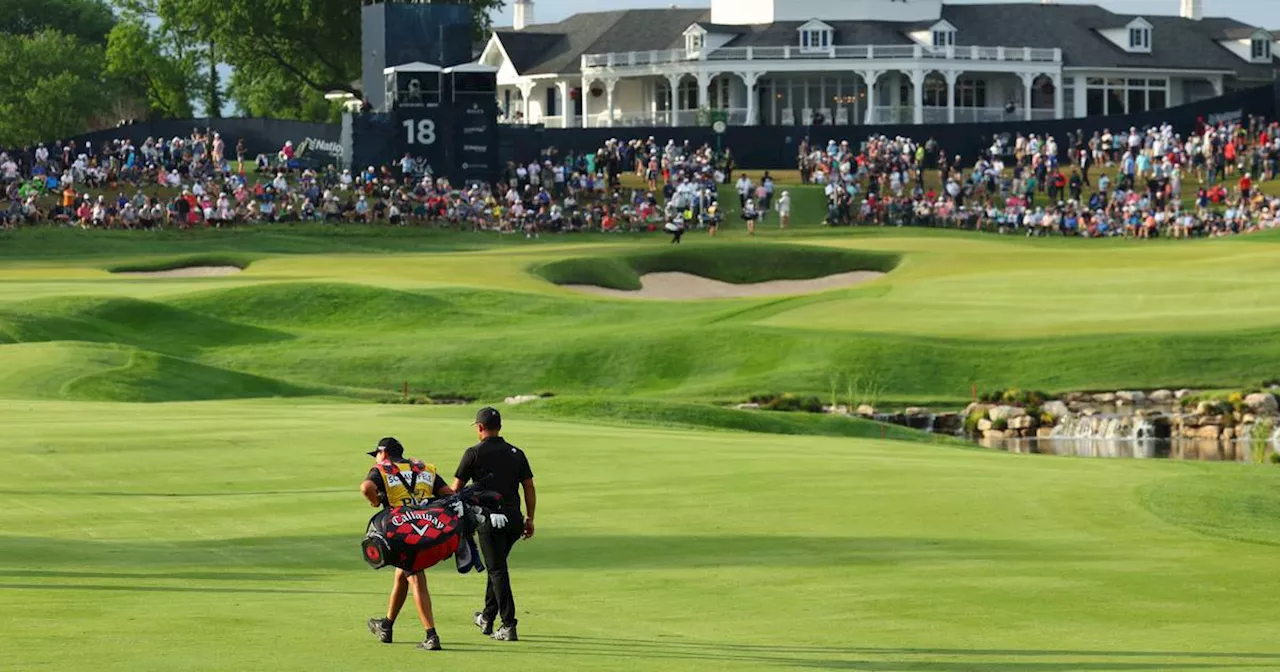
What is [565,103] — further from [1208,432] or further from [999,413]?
[1208,432]

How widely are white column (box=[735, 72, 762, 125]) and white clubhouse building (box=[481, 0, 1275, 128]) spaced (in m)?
0.09

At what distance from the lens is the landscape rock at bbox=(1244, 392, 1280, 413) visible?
38250 millimetres

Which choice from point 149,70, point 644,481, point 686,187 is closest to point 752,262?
point 686,187

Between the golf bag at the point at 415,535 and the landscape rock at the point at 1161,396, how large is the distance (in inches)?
1083

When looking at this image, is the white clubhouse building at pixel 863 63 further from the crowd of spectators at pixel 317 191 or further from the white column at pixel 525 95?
the crowd of spectators at pixel 317 191

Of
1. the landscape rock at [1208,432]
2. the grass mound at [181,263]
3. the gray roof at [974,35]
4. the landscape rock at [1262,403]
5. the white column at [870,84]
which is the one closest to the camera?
the landscape rock at [1208,432]

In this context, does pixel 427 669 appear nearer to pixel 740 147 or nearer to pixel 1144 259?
pixel 1144 259

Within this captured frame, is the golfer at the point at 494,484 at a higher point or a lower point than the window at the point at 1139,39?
lower

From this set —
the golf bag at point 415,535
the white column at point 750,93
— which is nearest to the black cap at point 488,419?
the golf bag at point 415,535

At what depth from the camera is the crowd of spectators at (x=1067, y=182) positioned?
7262cm

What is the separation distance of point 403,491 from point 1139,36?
337 feet

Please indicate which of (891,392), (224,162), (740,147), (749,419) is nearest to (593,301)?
(891,392)

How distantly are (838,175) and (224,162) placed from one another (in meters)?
21.0

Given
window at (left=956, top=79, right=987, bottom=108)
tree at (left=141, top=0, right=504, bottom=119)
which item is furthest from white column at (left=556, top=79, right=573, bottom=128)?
window at (left=956, top=79, right=987, bottom=108)
